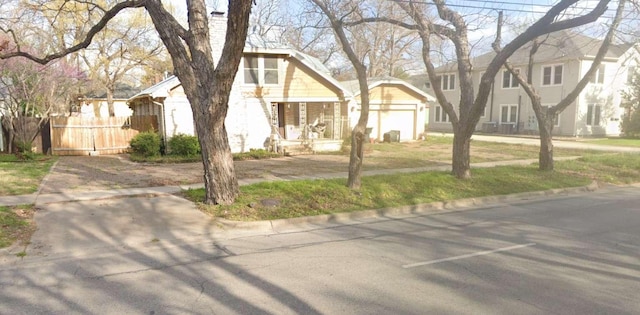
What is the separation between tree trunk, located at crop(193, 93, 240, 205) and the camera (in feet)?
26.6

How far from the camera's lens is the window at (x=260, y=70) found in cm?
1867

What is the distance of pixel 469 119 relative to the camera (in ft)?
35.7

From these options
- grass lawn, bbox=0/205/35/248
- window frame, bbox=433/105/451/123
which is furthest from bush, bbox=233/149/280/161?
window frame, bbox=433/105/451/123

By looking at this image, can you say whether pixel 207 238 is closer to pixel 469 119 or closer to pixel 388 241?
pixel 388 241

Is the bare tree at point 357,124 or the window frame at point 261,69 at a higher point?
the window frame at point 261,69

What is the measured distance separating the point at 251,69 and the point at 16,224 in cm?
1306

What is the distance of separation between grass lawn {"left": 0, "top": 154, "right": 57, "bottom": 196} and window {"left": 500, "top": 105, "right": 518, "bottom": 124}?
32349mm

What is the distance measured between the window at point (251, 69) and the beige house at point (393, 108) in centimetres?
738

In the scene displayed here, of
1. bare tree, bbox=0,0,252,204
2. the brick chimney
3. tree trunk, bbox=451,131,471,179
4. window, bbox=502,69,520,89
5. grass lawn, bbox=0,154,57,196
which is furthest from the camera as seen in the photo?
window, bbox=502,69,520,89

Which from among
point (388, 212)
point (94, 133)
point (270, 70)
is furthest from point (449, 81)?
point (388, 212)

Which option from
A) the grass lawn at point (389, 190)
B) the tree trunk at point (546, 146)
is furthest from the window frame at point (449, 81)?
the tree trunk at point (546, 146)

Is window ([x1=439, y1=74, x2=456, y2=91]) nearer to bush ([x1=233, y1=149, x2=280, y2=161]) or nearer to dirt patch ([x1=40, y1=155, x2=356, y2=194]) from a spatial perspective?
dirt patch ([x1=40, y1=155, x2=356, y2=194])

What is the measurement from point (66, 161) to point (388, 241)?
1458cm

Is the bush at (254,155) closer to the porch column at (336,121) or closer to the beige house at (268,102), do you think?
the beige house at (268,102)
